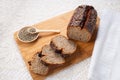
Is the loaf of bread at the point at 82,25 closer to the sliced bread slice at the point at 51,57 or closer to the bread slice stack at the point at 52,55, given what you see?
the bread slice stack at the point at 52,55

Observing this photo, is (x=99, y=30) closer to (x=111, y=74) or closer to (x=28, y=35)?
(x=111, y=74)

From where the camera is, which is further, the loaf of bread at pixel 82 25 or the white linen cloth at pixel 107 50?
the loaf of bread at pixel 82 25

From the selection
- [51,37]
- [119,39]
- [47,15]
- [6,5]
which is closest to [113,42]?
[119,39]

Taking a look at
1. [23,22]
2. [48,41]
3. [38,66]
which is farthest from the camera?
[23,22]

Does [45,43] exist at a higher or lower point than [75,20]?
lower

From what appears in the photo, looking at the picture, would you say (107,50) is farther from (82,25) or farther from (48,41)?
(48,41)

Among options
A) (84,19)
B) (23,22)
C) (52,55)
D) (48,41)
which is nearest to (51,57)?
(52,55)

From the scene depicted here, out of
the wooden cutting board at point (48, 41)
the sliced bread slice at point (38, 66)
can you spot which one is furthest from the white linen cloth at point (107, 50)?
the sliced bread slice at point (38, 66)
